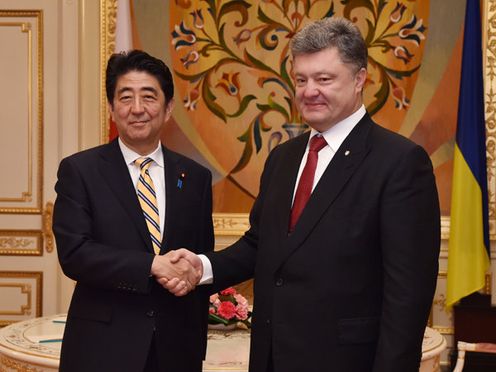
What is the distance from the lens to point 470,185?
4.57 meters

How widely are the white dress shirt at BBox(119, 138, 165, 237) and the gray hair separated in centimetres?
64

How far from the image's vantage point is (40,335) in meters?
3.41

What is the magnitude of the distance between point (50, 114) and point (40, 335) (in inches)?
85.4

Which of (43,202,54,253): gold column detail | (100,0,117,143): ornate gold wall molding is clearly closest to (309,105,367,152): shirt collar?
(100,0,117,143): ornate gold wall molding

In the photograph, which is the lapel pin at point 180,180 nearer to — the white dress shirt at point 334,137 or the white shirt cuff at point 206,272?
the white shirt cuff at point 206,272

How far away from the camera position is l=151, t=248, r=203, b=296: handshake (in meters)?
2.32

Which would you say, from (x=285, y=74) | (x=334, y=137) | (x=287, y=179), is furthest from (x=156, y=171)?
(x=285, y=74)

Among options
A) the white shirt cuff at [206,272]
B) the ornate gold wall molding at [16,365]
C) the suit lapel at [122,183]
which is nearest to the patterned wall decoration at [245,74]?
the ornate gold wall molding at [16,365]

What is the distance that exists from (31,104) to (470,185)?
2856 millimetres

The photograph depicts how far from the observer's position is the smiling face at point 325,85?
212 centimetres

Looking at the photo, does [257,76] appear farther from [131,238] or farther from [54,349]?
[131,238]

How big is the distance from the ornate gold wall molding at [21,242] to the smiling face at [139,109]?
2.97 m

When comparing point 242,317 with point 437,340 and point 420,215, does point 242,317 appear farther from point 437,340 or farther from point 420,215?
point 420,215

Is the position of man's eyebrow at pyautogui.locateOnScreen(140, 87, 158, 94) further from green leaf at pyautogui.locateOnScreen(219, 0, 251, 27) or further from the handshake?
green leaf at pyautogui.locateOnScreen(219, 0, 251, 27)
